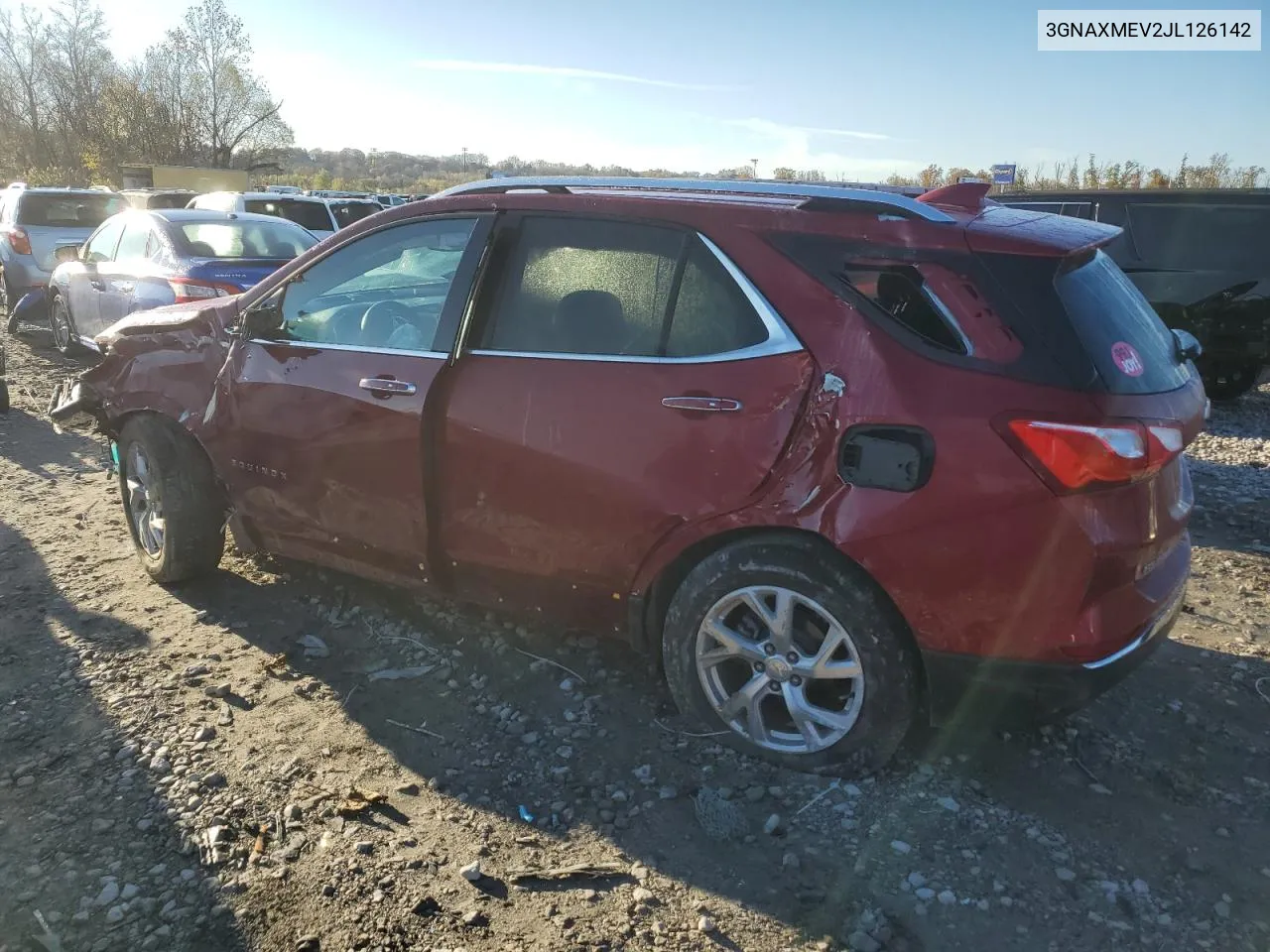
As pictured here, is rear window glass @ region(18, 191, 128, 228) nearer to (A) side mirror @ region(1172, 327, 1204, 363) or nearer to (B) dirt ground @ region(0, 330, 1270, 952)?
(B) dirt ground @ region(0, 330, 1270, 952)

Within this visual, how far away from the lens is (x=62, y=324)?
10656 mm

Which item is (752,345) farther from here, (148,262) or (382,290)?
(148,262)

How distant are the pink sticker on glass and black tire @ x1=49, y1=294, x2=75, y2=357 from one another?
10.4 meters

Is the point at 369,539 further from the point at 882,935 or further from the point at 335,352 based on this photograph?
the point at 882,935

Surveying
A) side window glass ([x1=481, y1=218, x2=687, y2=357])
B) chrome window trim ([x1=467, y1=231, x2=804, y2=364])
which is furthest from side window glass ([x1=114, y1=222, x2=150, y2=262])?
chrome window trim ([x1=467, y1=231, x2=804, y2=364])

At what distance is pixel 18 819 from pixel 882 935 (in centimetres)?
253

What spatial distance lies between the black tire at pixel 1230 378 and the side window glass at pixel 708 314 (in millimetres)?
7742

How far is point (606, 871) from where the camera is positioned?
8.61ft

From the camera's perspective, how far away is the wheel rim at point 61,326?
34.0ft

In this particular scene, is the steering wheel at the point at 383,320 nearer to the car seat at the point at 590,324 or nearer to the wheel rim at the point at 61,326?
the car seat at the point at 590,324

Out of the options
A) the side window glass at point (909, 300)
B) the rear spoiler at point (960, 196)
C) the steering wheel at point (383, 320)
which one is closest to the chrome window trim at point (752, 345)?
the side window glass at point (909, 300)

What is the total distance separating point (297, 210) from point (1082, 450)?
14623mm

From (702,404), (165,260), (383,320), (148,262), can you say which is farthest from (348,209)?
(702,404)

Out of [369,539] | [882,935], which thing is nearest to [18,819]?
[369,539]
